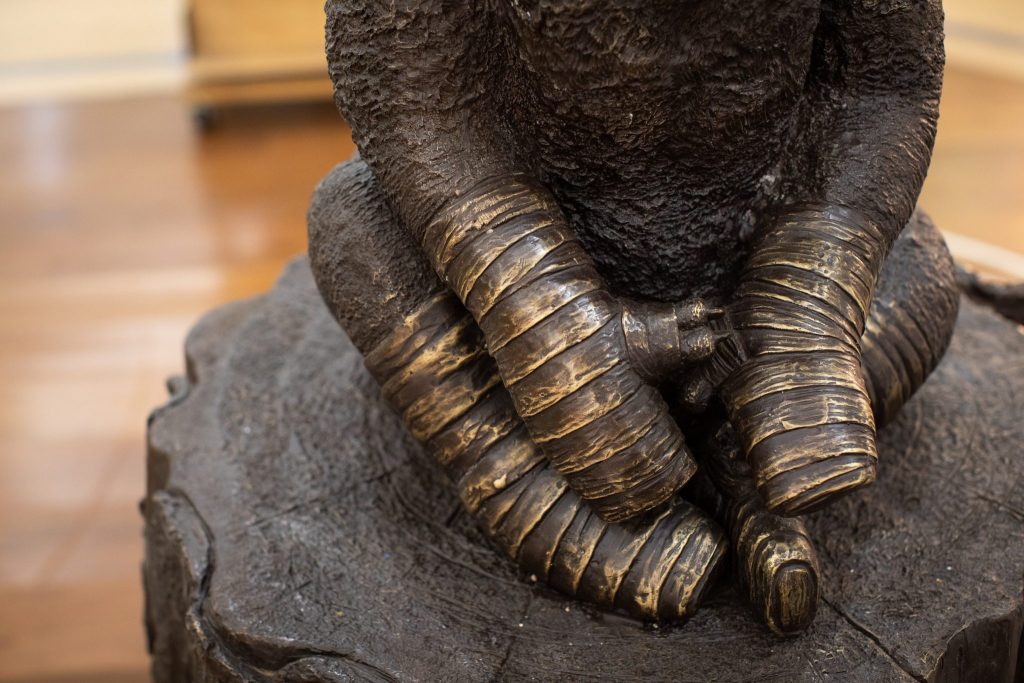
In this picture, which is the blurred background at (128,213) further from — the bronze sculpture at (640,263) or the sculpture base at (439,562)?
the bronze sculpture at (640,263)

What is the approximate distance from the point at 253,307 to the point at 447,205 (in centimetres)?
61

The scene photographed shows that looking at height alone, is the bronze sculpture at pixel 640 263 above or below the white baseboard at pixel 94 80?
below

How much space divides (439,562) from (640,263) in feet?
1.12

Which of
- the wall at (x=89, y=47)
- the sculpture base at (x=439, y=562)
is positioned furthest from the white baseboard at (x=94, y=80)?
the sculpture base at (x=439, y=562)

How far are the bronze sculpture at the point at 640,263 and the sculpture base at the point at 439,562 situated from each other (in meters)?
0.05

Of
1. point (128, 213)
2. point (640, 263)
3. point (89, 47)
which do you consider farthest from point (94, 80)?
point (640, 263)

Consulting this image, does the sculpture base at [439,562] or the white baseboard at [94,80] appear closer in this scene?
the sculpture base at [439,562]

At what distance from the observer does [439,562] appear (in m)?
1.07

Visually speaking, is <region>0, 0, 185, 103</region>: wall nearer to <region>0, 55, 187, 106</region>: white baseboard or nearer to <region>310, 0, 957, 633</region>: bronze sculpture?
<region>0, 55, 187, 106</region>: white baseboard

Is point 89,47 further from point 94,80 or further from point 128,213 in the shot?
point 128,213

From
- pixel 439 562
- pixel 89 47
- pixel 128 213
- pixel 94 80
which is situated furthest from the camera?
pixel 89 47

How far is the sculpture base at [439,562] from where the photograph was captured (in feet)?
3.13

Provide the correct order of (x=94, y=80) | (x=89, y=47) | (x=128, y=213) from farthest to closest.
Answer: (x=89, y=47), (x=94, y=80), (x=128, y=213)

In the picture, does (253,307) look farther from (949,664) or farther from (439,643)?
(949,664)
